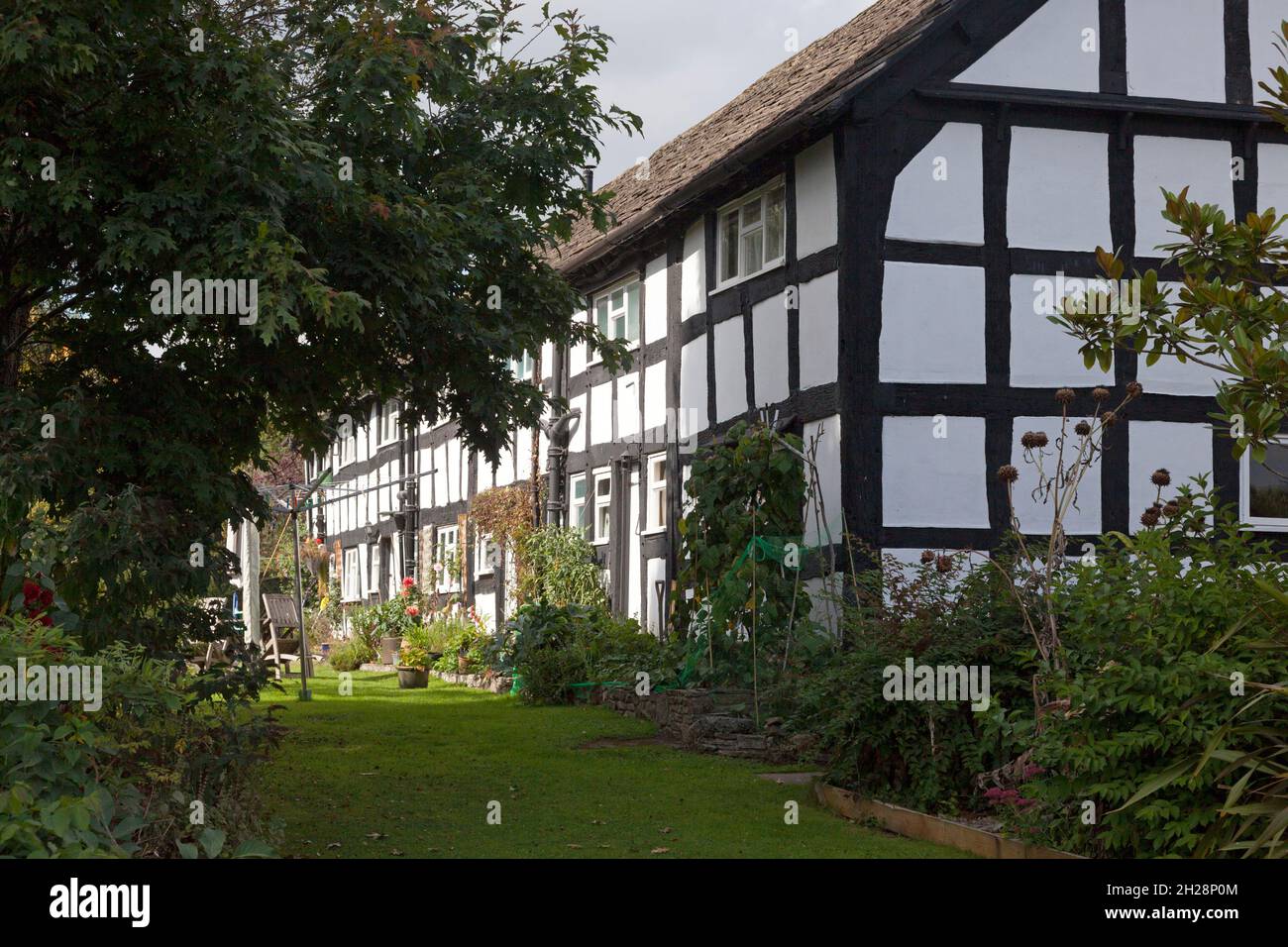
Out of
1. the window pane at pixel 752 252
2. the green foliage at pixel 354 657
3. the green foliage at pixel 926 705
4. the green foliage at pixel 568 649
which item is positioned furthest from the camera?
the green foliage at pixel 354 657

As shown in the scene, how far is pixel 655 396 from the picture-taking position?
18.6m

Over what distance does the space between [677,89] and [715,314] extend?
16022 millimetres

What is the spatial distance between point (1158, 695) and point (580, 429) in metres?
15.9

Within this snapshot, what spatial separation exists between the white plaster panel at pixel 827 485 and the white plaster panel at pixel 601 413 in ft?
21.6

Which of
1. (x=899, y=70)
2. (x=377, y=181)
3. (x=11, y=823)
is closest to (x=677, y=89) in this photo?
(x=899, y=70)

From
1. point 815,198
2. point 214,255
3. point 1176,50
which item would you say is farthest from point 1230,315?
point 1176,50

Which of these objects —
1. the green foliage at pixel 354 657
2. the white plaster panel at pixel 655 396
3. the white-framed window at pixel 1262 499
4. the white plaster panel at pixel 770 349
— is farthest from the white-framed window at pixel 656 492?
the green foliage at pixel 354 657

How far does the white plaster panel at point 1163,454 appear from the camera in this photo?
555 inches

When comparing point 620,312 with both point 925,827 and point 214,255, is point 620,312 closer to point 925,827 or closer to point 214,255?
point 214,255

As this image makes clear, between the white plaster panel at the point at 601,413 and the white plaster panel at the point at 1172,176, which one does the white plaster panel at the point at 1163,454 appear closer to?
the white plaster panel at the point at 1172,176

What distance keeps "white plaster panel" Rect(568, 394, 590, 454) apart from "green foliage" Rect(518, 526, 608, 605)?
1265 mm
